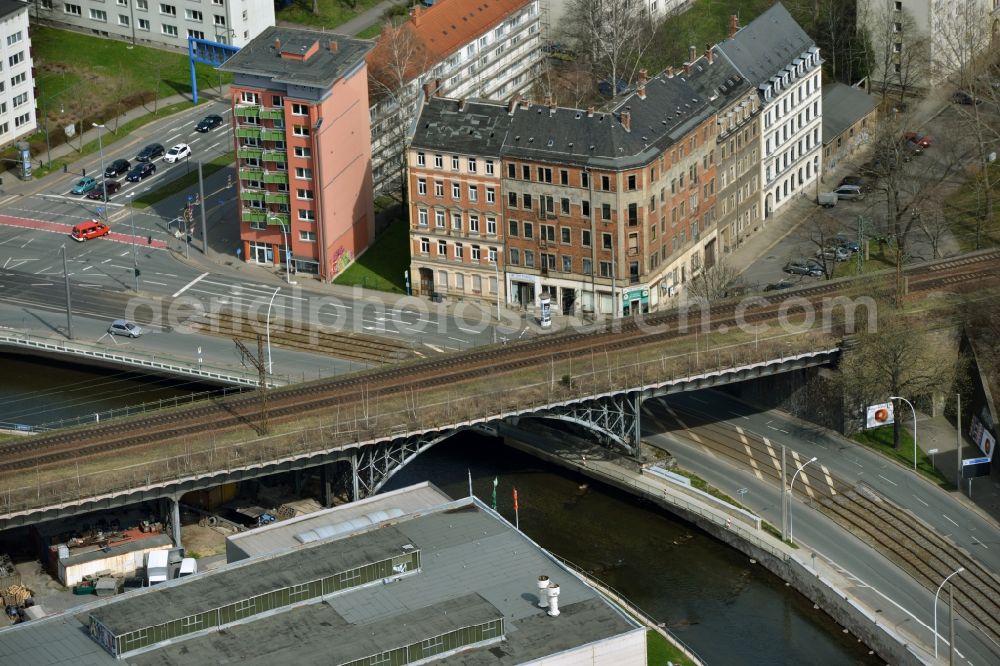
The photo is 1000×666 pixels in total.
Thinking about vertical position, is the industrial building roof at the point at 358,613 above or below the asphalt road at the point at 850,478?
above

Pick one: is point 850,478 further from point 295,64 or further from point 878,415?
point 295,64

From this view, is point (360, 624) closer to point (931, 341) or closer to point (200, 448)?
point (200, 448)

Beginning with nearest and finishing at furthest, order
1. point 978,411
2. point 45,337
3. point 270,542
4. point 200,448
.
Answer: point 270,542 → point 200,448 → point 978,411 → point 45,337

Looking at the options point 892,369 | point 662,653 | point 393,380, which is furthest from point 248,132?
point 662,653

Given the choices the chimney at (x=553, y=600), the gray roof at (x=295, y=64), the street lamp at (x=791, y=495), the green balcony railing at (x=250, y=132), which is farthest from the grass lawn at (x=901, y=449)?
the green balcony railing at (x=250, y=132)

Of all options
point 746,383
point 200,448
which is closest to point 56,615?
point 200,448

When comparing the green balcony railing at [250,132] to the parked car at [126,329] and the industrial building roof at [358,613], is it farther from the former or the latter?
the industrial building roof at [358,613]
